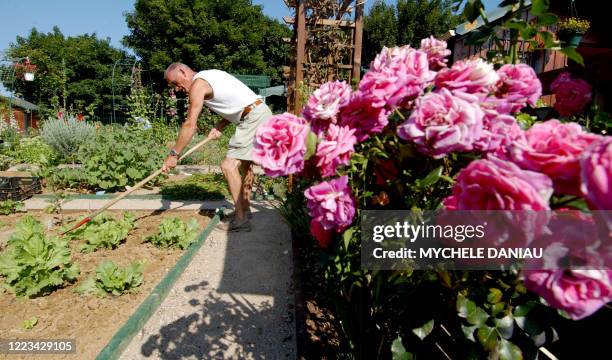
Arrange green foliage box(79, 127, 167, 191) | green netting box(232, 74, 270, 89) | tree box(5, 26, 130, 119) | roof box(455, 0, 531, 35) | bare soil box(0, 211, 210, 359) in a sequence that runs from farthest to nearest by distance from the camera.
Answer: tree box(5, 26, 130, 119) < green netting box(232, 74, 270, 89) < green foliage box(79, 127, 167, 191) < bare soil box(0, 211, 210, 359) < roof box(455, 0, 531, 35)

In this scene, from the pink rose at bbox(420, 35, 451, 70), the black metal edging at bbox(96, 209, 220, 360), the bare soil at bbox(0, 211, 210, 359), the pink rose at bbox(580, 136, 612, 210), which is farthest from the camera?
the bare soil at bbox(0, 211, 210, 359)

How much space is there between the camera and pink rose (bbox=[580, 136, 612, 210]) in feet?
1.31

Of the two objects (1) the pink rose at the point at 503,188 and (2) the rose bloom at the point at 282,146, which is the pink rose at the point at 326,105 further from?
(1) the pink rose at the point at 503,188

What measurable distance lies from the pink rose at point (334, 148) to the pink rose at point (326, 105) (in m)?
0.04

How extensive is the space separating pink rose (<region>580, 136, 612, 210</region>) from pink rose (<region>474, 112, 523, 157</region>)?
0.65ft

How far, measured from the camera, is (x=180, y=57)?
1006 inches

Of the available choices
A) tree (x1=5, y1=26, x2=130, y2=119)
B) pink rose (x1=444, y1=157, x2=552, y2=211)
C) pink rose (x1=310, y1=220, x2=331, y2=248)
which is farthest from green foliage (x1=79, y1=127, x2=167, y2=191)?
tree (x1=5, y1=26, x2=130, y2=119)

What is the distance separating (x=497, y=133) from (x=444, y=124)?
0.43 ft

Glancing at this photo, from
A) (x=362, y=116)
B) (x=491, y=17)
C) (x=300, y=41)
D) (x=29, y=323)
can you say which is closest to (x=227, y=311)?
(x=29, y=323)

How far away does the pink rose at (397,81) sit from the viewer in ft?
2.37

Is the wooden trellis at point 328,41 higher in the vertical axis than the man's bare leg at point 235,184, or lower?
higher

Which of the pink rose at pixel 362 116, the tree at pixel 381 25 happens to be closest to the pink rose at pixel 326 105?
the pink rose at pixel 362 116

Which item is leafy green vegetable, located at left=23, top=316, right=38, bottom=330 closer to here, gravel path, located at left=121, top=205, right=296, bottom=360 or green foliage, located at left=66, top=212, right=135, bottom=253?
gravel path, located at left=121, top=205, right=296, bottom=360

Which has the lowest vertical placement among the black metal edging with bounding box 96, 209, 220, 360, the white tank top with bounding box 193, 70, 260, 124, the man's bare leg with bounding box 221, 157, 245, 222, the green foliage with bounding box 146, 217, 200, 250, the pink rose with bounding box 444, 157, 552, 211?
the black metal edging with bounding box 96, 209, 220, 360
